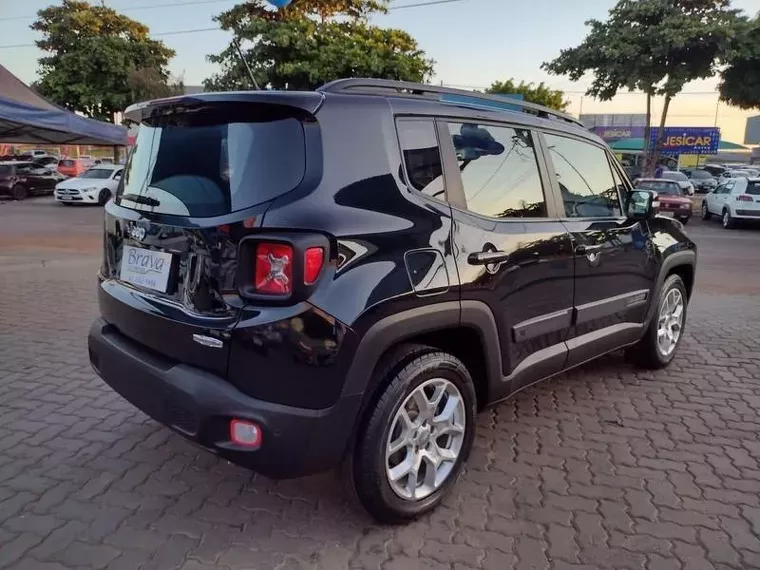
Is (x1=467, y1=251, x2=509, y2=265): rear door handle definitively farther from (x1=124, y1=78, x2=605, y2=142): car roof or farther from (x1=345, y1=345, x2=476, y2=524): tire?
(x1=124, y1=78, x2=605, y2=142): car roof

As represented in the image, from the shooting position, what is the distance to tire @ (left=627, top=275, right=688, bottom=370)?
4555 mm

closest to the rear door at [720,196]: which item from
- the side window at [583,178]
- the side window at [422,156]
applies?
the side window at [583,178]

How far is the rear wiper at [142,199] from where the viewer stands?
8.78 feet

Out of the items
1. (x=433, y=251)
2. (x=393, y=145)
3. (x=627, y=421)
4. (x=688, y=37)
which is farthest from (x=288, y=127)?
(x=688, y=37)

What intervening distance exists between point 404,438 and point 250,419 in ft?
2.44

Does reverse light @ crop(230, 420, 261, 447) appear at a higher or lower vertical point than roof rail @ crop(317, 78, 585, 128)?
lower

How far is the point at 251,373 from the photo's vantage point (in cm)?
226

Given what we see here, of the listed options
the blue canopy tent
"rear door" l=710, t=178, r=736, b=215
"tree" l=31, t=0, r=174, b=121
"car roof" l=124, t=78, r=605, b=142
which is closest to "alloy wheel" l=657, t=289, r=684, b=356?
"car roof" l=124, t=78, r=605, b=142

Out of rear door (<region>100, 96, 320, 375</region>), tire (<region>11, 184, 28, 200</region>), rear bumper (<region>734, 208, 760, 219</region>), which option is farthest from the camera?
tire (<region>11, 184, 28, 200</region>)

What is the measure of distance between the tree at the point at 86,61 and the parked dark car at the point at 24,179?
770 cm

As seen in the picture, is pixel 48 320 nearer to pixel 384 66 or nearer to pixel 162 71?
pixel 384 66

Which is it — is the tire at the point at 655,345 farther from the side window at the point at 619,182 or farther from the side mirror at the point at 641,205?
the side window at the point at 619,182

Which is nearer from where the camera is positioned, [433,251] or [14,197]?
[433,251]

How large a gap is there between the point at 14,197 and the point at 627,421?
25.6 meters
